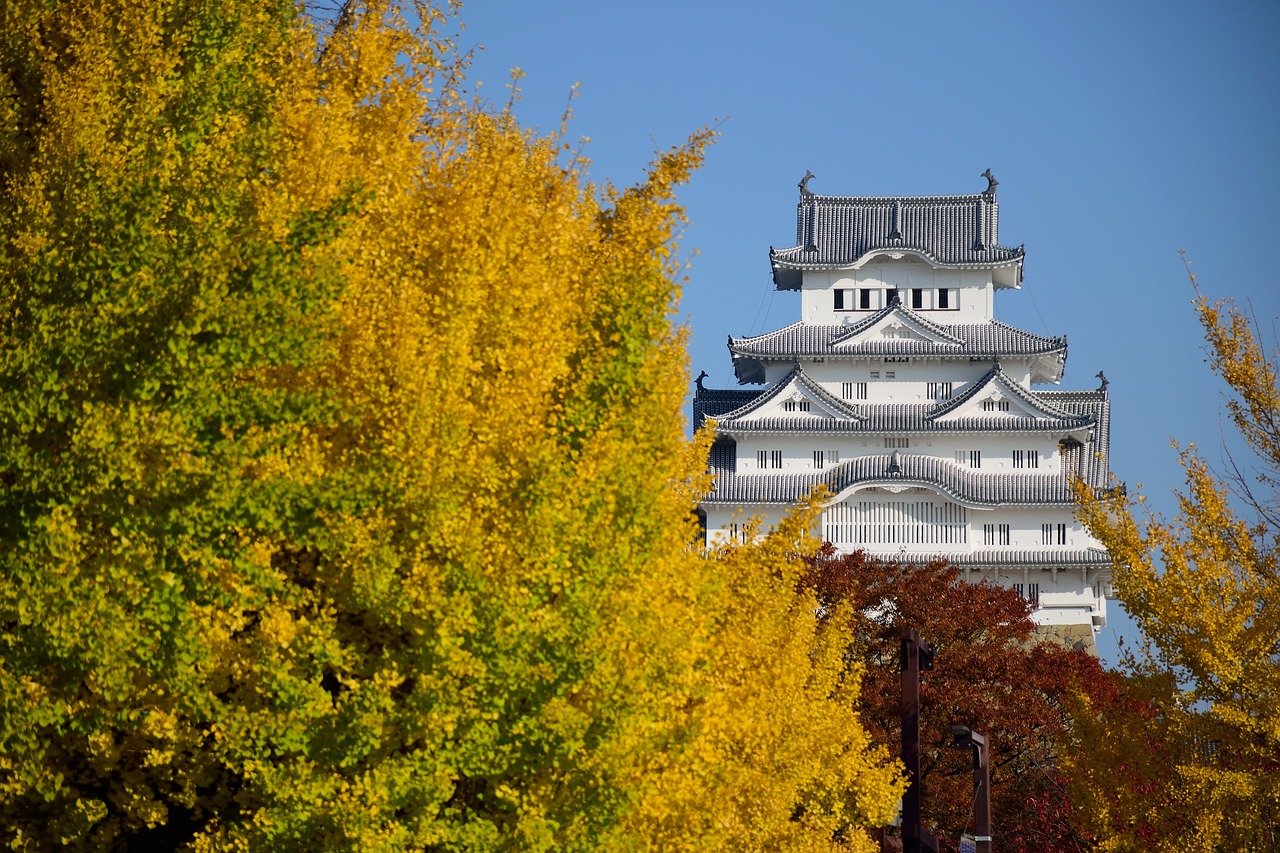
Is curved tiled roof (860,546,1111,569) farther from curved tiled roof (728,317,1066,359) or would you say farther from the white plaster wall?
the white plaster wall

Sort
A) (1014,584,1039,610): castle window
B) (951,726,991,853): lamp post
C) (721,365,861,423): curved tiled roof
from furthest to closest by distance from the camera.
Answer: (721,365,861,423): curved tiled roof → (1014,584,1039,610): castle window → (951,726,991,853): lamp post

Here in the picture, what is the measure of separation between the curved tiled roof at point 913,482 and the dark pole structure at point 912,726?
27587 millimetres

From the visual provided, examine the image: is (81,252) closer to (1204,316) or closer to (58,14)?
(58,14)

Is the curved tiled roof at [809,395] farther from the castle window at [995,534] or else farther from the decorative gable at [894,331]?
the castle window at [995,534]

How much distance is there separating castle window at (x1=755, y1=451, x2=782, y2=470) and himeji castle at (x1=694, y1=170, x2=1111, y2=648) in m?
0.04

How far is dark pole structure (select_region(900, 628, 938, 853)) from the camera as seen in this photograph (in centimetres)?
1347

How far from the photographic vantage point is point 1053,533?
43.3 metres

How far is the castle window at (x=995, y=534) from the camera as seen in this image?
43188mm

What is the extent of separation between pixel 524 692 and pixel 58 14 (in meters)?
5.98

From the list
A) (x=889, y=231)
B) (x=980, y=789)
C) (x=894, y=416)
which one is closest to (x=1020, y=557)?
(x=894, y=416)

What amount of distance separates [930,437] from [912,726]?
101 feet

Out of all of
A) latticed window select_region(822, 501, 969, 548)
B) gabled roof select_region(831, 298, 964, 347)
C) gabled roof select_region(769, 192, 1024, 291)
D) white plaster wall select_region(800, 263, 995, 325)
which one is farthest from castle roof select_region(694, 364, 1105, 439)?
gabled roof select_region(769, 192, 1024, 291)

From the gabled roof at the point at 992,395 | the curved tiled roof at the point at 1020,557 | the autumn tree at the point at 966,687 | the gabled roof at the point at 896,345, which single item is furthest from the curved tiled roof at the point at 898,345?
the autumn tree at the point at 966,687

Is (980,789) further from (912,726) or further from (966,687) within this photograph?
(966,687)
